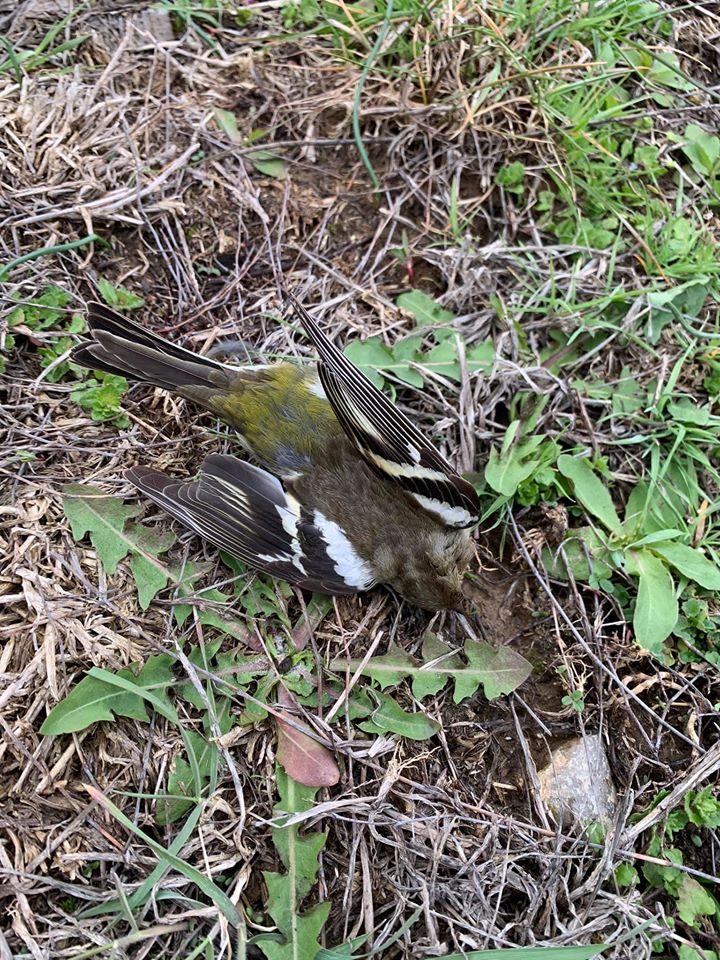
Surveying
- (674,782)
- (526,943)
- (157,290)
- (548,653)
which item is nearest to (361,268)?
(157,290)

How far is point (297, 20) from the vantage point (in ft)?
10.5

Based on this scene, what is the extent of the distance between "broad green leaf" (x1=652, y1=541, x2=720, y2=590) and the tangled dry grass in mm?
304

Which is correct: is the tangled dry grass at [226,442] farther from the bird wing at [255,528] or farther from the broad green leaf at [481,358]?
the bird wing at [255,528]

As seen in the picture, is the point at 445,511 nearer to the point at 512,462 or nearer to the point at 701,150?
the point at 512,462

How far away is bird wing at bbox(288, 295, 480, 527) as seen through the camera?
7.99 feet

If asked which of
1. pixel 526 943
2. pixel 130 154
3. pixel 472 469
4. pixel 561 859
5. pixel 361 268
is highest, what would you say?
pixel 130 154

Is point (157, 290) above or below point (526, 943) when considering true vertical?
above

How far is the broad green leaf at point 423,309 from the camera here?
3.00 meters

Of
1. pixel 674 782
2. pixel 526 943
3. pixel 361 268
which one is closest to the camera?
pixel 526 943

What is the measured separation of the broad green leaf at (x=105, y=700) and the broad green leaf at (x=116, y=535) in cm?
22

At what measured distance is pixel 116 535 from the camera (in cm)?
259

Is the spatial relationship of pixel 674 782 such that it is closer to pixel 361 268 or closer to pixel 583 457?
pixel 583 457

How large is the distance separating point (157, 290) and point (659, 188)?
2206 millimetres

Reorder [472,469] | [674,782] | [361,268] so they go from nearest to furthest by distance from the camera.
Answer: [674,782], [472,469], [361,268]
